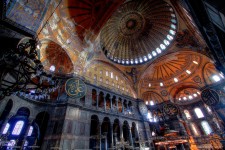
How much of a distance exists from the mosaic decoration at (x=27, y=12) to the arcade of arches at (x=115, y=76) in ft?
0.15

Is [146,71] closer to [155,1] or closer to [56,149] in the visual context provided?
[155,1]

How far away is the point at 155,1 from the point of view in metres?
15.9

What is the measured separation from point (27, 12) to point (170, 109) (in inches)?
876

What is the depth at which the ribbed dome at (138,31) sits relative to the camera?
16.6 meters

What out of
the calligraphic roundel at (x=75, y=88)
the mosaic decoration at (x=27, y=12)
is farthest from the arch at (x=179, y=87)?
the mosaic decoration at (x=27, y=12)

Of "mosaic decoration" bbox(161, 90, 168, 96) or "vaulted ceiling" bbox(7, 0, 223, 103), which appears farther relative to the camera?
"mosaic decoration" bbox(161, 90, 168, 96)

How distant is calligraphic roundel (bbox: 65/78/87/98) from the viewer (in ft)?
33.8

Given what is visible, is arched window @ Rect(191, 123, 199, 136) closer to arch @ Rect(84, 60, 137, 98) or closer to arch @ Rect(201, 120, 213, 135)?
arch @ Rect(201, 120, 213, 135)

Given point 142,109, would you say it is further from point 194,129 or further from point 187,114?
point 194,129

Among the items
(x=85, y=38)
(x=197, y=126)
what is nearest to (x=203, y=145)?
(x=197, y=126)

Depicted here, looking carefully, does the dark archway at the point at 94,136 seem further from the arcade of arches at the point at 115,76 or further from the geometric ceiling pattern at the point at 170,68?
the geometric ceiling pattern at the point at 170,68

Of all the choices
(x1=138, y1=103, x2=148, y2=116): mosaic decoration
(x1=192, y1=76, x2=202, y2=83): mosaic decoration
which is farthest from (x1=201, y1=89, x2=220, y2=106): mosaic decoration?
(x1=138, y1=103, x2=148, y2=116): mosaic decoration

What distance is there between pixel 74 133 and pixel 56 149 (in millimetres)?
1755

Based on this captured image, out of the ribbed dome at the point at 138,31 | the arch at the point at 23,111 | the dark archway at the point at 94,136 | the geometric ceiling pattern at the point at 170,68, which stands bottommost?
the dark archway at the point at 94,136
